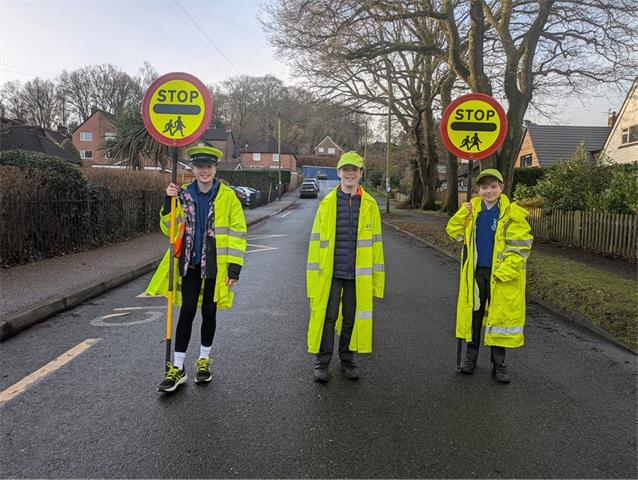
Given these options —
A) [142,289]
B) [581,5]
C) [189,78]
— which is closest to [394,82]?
[581,5]

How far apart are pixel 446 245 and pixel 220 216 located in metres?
10.7

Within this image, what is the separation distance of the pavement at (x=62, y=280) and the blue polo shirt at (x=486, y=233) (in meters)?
5.02

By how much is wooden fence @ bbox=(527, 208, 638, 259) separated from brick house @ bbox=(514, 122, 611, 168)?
90.0 ft

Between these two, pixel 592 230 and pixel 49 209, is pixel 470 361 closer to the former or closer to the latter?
pixel 49 209

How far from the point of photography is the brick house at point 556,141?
39.4m

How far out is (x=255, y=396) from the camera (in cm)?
361

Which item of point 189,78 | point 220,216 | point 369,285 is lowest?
point 369,285

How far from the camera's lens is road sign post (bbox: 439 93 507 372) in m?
4.98

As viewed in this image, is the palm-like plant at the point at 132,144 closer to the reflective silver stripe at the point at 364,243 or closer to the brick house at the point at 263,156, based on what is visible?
the reflective silver stripe at the point at 364,243

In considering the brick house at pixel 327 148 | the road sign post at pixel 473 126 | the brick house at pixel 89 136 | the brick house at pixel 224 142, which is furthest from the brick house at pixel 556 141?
the brick house at pixel 327 148

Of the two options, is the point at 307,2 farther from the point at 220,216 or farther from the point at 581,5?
the point at 220,216

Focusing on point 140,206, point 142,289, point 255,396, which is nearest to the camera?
point 255,396

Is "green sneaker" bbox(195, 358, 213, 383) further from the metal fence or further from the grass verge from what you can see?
the metal fence

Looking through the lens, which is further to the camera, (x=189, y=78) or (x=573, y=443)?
(x=189, y=78)
